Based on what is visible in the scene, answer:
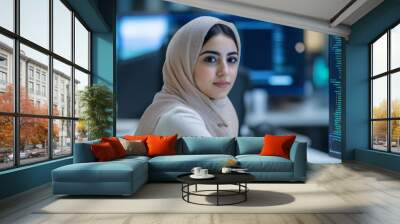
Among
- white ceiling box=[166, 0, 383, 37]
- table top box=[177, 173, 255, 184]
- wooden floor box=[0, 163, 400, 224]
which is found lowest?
wooden floor box=[0, 163, 400, 224]

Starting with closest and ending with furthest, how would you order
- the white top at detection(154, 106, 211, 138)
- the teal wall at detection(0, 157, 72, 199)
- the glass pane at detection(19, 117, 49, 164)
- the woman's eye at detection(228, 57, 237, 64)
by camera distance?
the teal wall at detection(0, 157, 72, 199) < the glass pane at detection(19, 117, 49, 164) < the white top at detection(154, 106, 211, 138) < the woman's eye at detection(228, 57, 237, 64)

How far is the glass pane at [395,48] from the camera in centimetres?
779

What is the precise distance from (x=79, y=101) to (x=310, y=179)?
4675 mm

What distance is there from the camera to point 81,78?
8.09 meters

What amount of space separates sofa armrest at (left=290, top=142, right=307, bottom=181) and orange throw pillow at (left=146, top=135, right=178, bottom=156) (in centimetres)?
198

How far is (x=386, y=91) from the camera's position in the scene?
27.2 ft

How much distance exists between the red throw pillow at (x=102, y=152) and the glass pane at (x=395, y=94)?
575cm

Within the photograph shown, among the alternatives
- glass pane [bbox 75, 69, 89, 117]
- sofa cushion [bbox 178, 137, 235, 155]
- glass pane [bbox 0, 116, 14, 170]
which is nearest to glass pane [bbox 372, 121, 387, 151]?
sofa cushion [bbox 178, 137, 235, 155]

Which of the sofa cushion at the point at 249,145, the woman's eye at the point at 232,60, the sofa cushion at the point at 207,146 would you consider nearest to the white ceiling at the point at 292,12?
the woman's eye at the point at 232,60

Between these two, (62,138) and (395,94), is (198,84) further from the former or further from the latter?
(395,94)

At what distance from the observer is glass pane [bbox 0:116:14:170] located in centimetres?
479

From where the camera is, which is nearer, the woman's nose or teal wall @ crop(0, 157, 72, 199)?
teal wall @ crop(0, 157, 72, 199)

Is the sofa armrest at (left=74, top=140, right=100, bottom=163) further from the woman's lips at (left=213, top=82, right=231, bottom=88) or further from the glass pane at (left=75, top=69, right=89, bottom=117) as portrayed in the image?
the woman's lips at (left=213, top=82, right=231, bottom=88)

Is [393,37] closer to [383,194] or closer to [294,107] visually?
[294,107]
